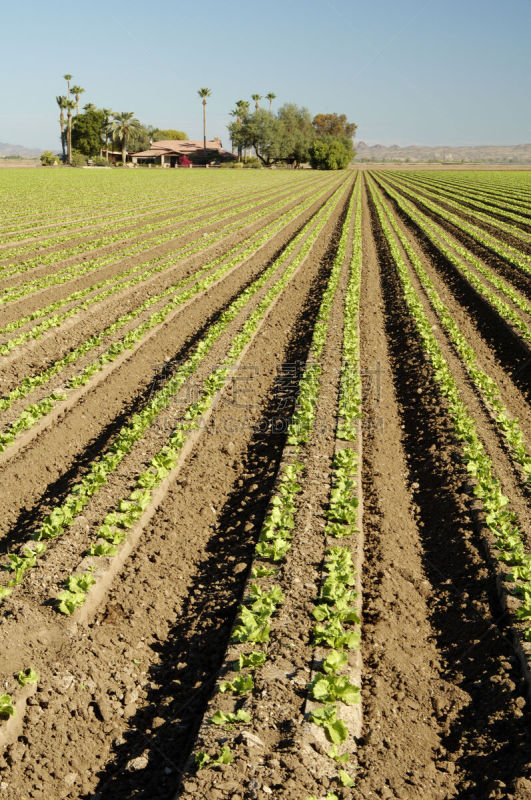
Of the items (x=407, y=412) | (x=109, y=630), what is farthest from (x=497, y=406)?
(x=109, y=630)

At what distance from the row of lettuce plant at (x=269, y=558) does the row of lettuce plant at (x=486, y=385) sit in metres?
2.68

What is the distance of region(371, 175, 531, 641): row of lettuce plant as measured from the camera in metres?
5.34

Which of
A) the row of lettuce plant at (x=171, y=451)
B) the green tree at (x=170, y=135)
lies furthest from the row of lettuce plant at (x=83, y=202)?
the green tree at (x=170, y=135)

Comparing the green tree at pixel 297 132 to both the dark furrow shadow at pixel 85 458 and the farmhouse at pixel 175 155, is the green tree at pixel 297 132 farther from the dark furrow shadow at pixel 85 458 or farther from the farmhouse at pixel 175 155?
the dark furrow shadow at pixel 85 458

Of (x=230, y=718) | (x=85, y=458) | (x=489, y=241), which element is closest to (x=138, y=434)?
(x=85, y=458)

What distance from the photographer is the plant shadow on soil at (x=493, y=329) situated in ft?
36.3

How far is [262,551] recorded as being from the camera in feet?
18.3

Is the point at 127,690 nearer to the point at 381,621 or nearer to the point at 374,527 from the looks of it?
the point at 381,621

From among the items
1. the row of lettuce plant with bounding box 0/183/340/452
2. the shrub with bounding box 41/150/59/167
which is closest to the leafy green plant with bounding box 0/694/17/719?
the row of lettuce plant with bounding box 0/183/340/452

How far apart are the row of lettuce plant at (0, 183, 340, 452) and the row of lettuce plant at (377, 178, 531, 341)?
22.9 ft

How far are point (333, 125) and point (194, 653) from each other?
576 ft

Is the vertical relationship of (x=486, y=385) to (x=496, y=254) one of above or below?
below

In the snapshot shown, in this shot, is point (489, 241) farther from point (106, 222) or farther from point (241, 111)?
point (241, 111)

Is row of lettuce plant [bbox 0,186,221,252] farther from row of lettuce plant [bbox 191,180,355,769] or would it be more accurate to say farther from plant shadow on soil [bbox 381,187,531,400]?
row of lettuce plant [bbox 191,180,355,769]
